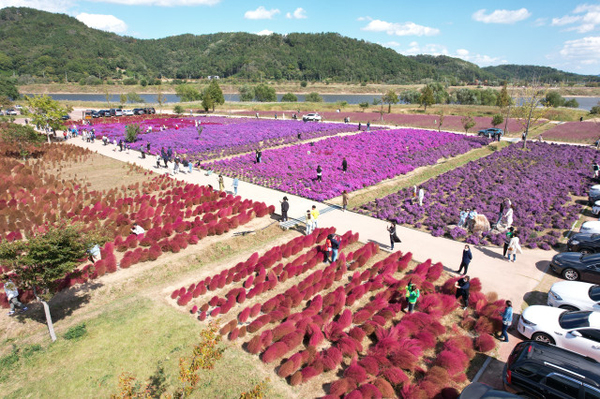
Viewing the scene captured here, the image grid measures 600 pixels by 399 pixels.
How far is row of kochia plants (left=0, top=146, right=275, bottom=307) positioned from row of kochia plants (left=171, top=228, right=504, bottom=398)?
3812 millimetres

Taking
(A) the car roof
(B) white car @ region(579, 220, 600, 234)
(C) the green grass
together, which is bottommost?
(C) the green grass

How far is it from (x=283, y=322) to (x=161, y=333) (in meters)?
3.91

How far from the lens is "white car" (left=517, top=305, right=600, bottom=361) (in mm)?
9070

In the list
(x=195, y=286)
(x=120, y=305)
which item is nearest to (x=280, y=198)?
(x=195, y=286)

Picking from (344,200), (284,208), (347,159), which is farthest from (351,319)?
(347,159)

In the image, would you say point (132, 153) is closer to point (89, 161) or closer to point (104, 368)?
point (89, 161)

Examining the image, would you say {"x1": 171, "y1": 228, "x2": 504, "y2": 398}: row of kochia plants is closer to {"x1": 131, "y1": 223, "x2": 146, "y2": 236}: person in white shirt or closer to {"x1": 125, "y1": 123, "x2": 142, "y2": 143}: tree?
{"x1": 131, "y1": 223, "x2": 146, "y2": 236}: person in white shirt

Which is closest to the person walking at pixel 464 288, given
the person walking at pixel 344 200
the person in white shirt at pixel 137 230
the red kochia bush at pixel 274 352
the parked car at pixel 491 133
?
the red kochia bush at pixel 274 352

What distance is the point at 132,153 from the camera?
37.9m

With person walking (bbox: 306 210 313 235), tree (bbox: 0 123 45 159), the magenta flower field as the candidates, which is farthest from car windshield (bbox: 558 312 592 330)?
tree (bbox: 0 123 45 159)

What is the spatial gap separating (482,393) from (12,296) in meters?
14.9

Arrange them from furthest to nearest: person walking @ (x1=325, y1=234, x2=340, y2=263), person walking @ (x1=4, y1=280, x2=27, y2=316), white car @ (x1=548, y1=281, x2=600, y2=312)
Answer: person walking @ (x1=325, y1=234, x2=340, y2=263)
person walking @ (x1=4, y1=280, x2=27, y2=316)
white car @ (x1=548, y1=281, x2=600, y2=312)

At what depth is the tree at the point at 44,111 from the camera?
130ft

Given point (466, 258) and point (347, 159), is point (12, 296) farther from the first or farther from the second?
point (347, 159)
